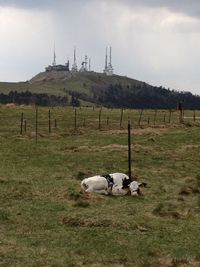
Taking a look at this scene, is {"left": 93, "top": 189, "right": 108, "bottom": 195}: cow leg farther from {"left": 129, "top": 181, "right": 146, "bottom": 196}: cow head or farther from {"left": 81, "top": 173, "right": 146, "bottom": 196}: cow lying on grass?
{"left": 129, "top": 181, "right": 146, "bottom": 196}: cow head

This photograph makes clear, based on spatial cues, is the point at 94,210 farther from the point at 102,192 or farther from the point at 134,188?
the point at 134,188

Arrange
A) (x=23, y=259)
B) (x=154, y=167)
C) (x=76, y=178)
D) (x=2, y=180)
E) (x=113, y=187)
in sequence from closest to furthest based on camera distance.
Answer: (x=23, y=259)
(x=113, y=187)
(x=2, y=180)
(x=76, y=178)
(x=154, y=167)

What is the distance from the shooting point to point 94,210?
1833 cm

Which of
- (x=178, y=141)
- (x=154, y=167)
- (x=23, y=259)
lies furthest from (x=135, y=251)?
(x=178, y=141)

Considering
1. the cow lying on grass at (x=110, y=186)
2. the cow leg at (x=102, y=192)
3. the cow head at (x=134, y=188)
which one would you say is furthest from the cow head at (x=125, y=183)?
the cow leg at (x=102, y=192)

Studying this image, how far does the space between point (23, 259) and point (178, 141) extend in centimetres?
2978

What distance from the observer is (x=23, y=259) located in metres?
13.0

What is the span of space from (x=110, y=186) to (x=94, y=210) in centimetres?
296

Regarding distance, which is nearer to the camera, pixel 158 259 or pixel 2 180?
pixel 158 259

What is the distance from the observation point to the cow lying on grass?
21094 millimetres

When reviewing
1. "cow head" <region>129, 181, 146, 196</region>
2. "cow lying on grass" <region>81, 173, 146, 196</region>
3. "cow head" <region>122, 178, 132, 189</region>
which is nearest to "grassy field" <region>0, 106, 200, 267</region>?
"cow head" <region>129, 181, 146, 196</region>

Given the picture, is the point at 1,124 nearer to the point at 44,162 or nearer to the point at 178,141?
the point at 178,141

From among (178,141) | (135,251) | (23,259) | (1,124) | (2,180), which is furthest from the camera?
(1,124)

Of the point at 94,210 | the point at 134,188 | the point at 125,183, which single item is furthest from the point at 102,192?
the point at 94,210
